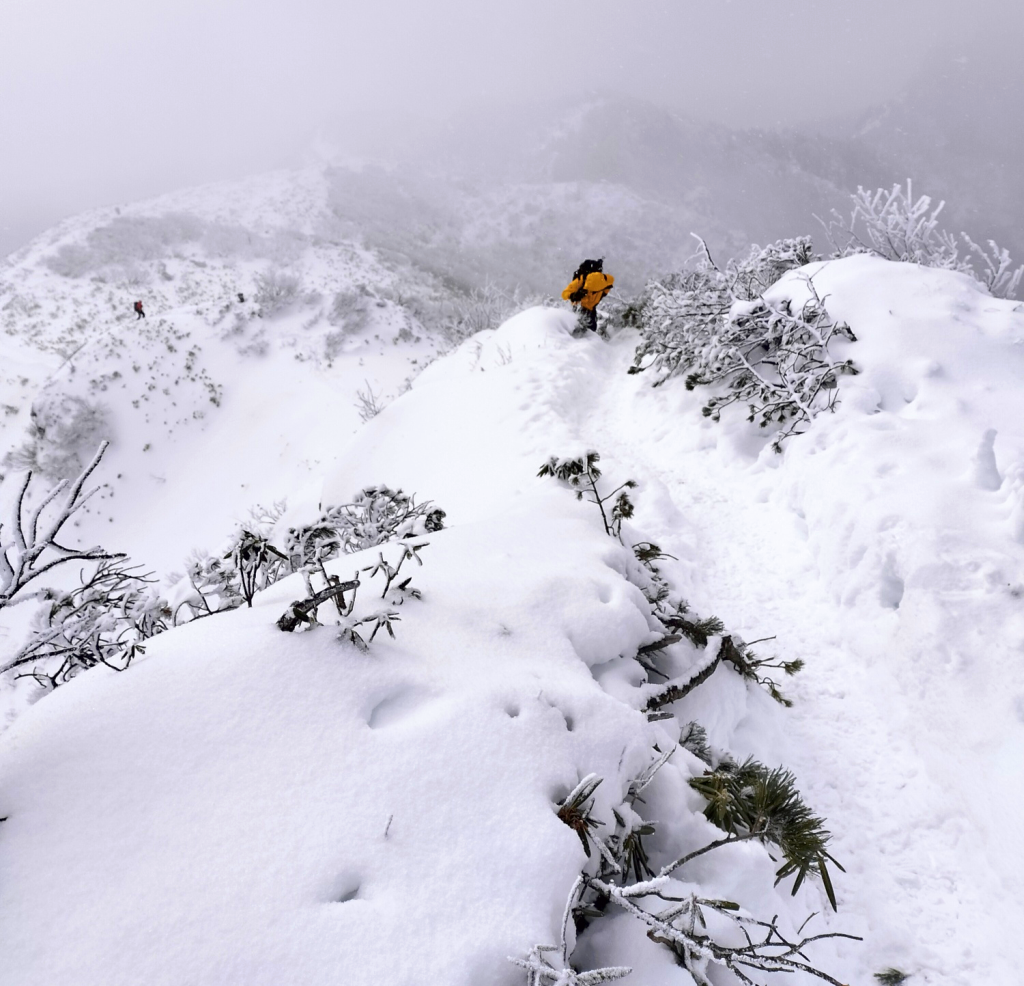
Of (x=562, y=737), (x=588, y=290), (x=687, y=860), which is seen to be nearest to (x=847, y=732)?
(x=687, y=860)

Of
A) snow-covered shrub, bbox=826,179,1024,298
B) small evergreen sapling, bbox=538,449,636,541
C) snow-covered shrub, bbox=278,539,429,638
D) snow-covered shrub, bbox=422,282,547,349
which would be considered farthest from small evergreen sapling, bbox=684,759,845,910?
snow-covered shrub, bbox=422,282,547,349

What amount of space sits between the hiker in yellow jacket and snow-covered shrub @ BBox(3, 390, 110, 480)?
1311 centimetres

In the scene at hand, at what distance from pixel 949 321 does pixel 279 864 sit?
7.39 meters

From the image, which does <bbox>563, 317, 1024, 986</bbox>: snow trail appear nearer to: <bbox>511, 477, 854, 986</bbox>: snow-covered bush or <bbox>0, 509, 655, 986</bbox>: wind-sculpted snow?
<bbox>511, 477, 854, 986</bbox>: snow-covered bush

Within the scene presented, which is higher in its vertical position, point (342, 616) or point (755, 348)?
point (342, 616)

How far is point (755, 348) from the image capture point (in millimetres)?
7203

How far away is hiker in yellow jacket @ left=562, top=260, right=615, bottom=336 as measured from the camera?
1099cm

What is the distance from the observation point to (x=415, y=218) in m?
43.1

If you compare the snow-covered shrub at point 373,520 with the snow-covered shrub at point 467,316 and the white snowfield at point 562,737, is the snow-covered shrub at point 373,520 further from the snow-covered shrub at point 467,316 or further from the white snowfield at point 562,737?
the snow-covered shrub at point 467,316

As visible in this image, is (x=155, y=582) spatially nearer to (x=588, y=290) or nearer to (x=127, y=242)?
(x=588, y=290)

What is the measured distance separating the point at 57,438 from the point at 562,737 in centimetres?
1795

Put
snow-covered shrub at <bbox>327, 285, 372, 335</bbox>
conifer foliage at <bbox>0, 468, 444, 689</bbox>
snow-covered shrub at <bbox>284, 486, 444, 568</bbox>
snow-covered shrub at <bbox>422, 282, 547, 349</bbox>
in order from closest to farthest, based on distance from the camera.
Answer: conifer foliage at <bbox>0, 468, 444, 689</bbox>
snow-covered shrub at <bbox>284, 486, 444, 568</bbox>
snow-covered shrub at <bbox>422, 282, 547, 349</bbox>
snow-covered shrub at <bbox>327, 285, 372, 335</bbox>

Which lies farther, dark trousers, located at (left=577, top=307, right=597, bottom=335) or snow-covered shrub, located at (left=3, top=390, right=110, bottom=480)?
snow-covered shrub, located at (left=3, top=390, right=110, bottom=480)

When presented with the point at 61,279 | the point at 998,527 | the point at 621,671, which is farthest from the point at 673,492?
the point at 61,279
